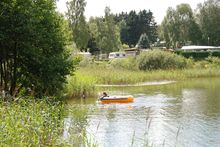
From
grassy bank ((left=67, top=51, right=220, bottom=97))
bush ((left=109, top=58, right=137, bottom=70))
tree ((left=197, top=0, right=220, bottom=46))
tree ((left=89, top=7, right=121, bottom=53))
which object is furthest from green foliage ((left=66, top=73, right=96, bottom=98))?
tree ((left=197, top=0, right=220, bottom=46))

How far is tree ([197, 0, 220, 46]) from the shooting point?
67.4m

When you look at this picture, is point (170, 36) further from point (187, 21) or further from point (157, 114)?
point (157, 114)

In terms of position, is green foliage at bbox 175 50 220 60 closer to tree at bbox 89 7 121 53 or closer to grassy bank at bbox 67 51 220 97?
grassy bank at bbox 67 51 220 97

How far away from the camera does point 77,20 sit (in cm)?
6216

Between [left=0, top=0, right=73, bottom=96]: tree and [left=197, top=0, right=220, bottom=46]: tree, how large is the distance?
52706mm

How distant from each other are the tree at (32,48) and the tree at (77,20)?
43593mm

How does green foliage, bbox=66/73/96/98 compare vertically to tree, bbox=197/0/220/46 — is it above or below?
below

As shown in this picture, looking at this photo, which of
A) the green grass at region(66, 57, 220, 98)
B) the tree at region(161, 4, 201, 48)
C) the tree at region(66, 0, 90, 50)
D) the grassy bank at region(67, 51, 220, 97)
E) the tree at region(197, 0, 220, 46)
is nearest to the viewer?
the green grass at region(66, 57, 220, 98)

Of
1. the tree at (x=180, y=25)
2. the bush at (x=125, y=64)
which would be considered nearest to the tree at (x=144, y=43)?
the tree at (x=180, y=25)

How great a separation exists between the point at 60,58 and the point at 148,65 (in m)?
27.1

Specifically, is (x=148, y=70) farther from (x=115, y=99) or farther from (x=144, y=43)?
(x=144, y=43)

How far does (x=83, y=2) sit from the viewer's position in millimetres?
62438

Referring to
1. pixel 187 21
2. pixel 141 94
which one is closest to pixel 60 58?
pixel 141 94

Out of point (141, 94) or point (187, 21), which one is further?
point (187, 21)
